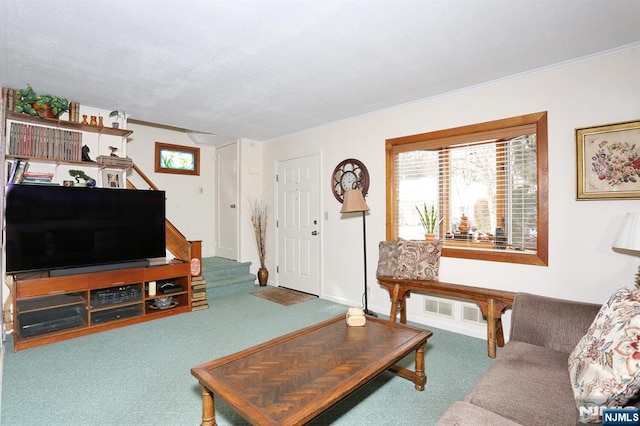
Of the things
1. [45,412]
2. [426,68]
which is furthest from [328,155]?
[45,412]

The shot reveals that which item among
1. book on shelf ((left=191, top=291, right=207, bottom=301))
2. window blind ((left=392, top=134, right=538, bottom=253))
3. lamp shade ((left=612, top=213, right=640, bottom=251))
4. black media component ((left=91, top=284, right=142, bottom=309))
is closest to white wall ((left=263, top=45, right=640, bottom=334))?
window blind ((left=392, top=134, right=538, bottom=253))

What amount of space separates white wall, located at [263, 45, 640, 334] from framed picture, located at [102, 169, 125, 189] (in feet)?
9.86

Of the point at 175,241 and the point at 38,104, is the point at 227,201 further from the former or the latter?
the point at 38,104

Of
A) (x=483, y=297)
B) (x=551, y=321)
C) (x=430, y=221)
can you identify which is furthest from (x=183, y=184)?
(x=551, y=321)

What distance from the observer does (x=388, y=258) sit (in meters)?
3.49

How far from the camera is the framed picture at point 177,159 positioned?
209 inches

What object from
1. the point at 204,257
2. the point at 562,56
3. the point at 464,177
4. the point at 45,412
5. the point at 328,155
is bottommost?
the point at 45,412

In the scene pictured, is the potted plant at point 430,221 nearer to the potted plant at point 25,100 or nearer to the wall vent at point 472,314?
the wall vent at point 472,314

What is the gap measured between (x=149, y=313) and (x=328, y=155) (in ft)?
9.57

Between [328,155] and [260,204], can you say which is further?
[260,204]

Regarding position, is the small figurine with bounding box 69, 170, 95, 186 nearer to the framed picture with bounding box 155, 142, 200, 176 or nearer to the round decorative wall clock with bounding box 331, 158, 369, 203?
the framed picture with bounding box 155, 142, 200, 176

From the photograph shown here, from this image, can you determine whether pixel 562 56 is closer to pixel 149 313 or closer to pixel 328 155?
pixel 328 155

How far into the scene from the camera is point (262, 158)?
18.3 feet

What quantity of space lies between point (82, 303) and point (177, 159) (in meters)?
2.94
